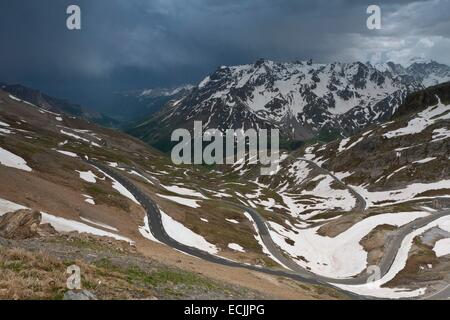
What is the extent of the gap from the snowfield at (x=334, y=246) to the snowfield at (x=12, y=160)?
222ft

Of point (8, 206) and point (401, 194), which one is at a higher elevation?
point (8, 206)

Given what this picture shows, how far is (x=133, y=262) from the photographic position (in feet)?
99.6

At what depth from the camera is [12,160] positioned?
101 metres

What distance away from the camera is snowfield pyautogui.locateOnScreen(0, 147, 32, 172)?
95.1 m

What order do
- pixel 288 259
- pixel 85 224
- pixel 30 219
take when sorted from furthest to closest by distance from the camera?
1. pixel 288 259
2. pixel 85 224
3. pixel 30 219

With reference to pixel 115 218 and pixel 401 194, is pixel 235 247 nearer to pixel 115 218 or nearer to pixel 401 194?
pixel 115 218

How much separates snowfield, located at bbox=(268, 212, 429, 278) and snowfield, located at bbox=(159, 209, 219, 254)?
77.2ft

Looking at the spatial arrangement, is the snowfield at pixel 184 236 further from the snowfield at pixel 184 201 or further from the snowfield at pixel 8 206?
the snowfield at pixel 8 206

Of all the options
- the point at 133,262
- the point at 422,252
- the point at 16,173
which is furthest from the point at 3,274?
the point at 422,252

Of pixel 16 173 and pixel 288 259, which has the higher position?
pixel 16 173

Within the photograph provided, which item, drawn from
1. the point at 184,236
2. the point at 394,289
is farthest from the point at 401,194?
the point at 184,236

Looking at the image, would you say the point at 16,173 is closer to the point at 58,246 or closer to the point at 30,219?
the point at 30,219

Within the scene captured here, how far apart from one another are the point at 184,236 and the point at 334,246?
46.1 metres
